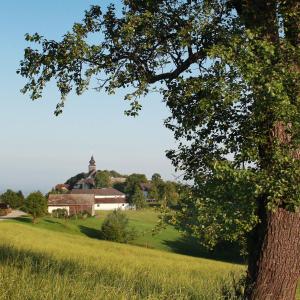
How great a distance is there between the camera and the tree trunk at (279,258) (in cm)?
1011

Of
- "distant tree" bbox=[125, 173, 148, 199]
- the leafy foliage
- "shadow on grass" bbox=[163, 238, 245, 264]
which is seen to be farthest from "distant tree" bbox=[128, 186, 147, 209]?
"shadow on grass" bbox=[163, 238, 245, 264]

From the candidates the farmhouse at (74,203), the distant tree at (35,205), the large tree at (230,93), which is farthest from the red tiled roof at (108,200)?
the large tree at (230,93)

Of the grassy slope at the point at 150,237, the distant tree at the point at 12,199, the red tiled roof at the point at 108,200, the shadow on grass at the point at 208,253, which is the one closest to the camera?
the shadow on grass at the point at 208,253

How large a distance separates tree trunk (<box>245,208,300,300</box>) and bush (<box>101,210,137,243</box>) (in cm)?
7638

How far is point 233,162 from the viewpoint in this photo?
30.6 ft

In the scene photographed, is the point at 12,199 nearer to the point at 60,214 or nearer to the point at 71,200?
the point at 60,214

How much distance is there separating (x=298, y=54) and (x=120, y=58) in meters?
4.11

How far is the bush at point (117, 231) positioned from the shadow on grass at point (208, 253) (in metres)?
6.42

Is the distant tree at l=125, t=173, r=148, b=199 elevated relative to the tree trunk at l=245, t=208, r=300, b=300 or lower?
elevated

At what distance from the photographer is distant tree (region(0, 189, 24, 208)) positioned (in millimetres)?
121062

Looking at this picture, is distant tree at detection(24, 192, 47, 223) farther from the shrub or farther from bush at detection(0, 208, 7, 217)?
the shrub

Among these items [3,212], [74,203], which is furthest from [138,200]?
[3,212]

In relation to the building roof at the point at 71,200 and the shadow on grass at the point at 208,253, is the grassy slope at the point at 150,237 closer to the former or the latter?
the shadow on grass at the point at 208,253

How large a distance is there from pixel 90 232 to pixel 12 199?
36.8 m
